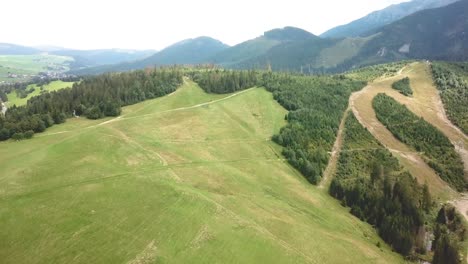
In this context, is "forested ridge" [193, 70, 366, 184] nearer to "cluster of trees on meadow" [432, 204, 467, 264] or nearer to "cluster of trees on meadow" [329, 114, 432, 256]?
"cluster of trees on meadow" [329, 114, 432, 256]

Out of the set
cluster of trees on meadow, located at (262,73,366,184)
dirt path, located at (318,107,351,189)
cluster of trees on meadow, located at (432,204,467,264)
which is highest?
cluster of trees on meadow, located at (262,73,366,184)

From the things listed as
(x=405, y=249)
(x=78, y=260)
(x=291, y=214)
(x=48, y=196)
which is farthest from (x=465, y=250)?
(x=48, y=196)

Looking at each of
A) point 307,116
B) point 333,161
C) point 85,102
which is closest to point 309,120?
point 307,116

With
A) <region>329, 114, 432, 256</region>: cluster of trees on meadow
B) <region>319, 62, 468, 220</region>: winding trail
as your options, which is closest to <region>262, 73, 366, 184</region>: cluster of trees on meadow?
<region>319, 62, 468, 220</region>: winding trail

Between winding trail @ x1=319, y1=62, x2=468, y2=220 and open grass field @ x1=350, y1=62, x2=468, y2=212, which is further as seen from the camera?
open grass field @ x1=350, y1=62, x2=468, y2=212

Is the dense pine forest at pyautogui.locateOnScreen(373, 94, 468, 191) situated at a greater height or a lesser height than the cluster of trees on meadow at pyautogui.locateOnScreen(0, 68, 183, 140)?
lesser

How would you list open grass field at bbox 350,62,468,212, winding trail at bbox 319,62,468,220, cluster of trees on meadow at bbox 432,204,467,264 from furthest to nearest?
open grass field at bbox 350,62,468,212
winding trail at bbox 319,62,468,220
cluster of trees on meadow at bbox 432,204,467,264

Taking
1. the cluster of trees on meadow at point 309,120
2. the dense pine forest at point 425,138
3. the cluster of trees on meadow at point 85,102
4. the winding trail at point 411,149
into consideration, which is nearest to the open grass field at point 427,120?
the winding trail at point 411,149

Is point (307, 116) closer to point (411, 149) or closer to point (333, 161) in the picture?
point (333, 161)
